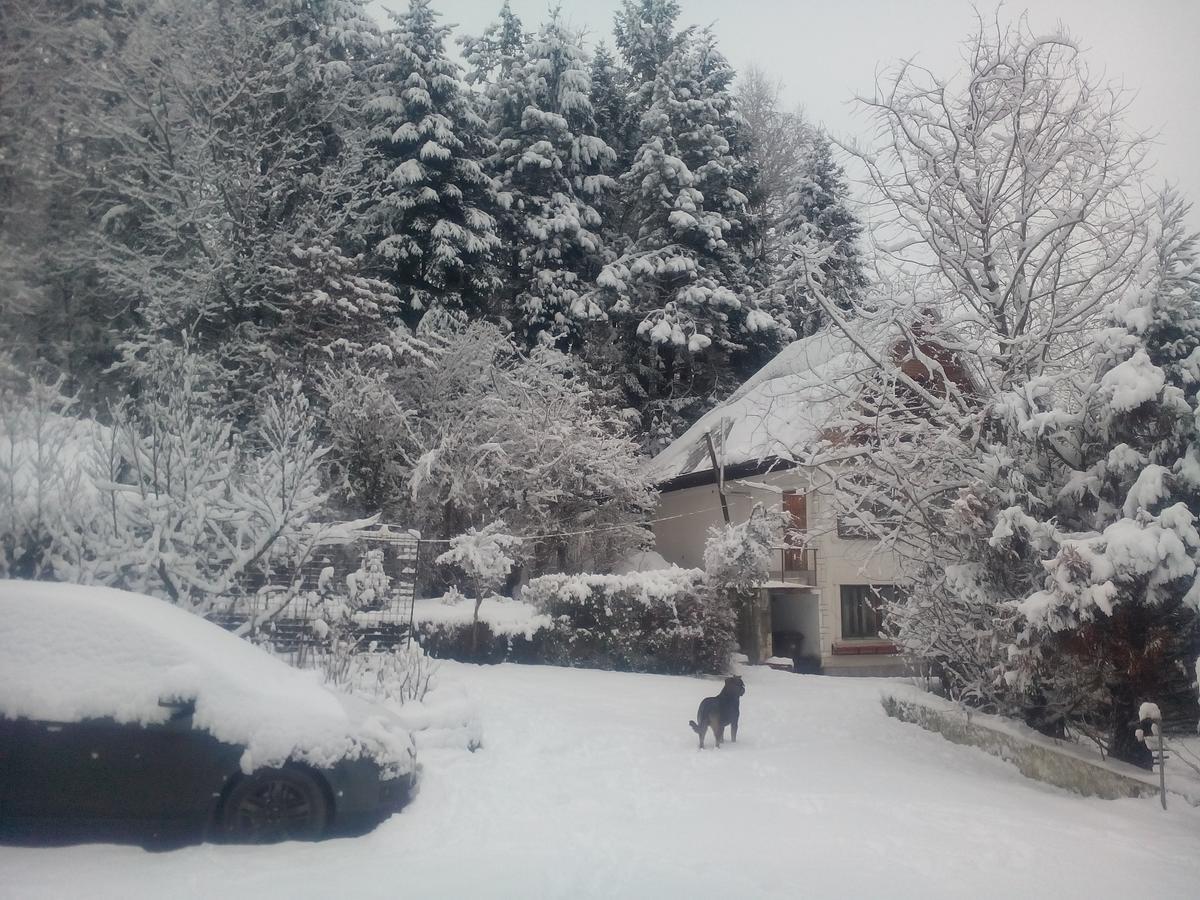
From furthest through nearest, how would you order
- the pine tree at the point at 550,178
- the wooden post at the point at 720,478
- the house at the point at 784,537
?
the pine tree at the point at 550,178, the wooden post at the point at 720,478, the house at the point at 784,537

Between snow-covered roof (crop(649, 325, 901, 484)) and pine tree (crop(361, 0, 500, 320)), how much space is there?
8.58 meters

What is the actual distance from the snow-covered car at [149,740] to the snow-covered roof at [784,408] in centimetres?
876

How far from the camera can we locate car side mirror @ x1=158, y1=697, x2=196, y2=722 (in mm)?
5676

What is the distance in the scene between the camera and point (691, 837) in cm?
649

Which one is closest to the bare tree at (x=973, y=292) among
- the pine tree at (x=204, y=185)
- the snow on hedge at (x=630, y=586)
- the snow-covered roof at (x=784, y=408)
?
the snow-covered roof at (x=784, y=408)

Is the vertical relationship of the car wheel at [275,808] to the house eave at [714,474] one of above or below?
below

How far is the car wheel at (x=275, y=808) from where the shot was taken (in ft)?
18.8

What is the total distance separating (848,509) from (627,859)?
7753mm

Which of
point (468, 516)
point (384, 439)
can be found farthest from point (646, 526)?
point (384, 439)

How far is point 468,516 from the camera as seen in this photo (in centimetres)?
2303

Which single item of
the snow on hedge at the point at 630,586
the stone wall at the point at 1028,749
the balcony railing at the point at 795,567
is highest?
the balcony railing at the point at 795,567

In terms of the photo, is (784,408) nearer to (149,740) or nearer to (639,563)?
(639,563)

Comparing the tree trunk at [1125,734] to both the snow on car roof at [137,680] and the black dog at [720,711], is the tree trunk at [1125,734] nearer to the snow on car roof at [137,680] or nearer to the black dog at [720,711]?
the black dog at [720,711]

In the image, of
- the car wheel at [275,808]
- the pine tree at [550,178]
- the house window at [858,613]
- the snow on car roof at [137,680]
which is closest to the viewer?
the snow on car roof at [137,680]
